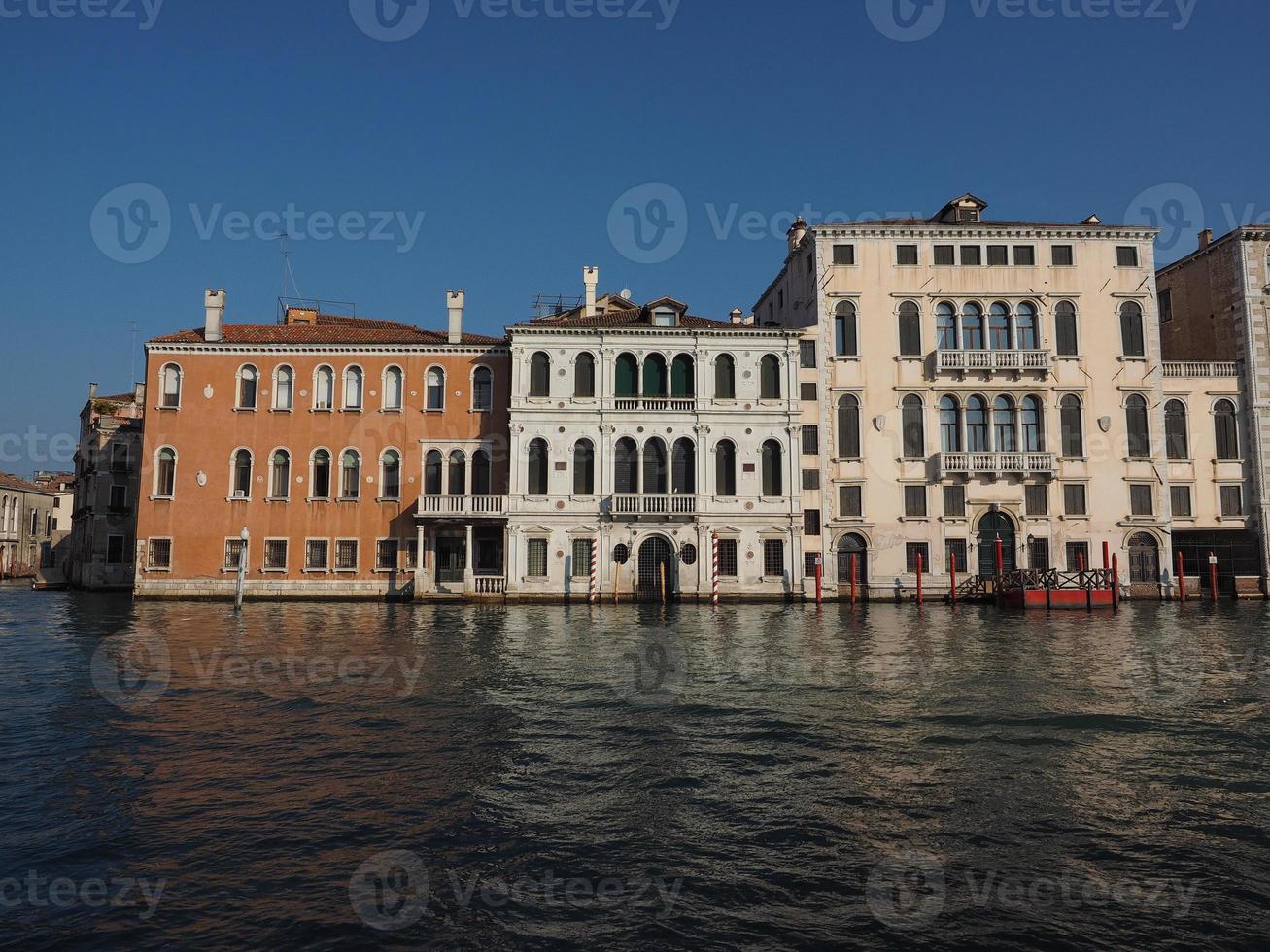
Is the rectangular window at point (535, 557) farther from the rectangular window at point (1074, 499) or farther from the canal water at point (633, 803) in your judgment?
the rectangular window at point (1074, 499)

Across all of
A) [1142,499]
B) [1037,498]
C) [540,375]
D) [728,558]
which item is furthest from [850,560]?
[540,375]

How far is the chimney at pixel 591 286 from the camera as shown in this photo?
119 ft

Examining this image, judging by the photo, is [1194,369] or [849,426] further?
[1194,369]

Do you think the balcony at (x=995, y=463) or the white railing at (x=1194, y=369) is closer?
the balcony at (x=995, y=463)

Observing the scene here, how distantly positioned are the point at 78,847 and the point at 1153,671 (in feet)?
52.1

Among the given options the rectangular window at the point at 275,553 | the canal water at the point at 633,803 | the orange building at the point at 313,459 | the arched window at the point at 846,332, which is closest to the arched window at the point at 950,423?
the arched window at the point at 846,332

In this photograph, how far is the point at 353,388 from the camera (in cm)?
3378

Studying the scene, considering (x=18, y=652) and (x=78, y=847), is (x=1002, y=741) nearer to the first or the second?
(x=78, y=847)

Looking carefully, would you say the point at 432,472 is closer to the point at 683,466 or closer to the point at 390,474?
the point at 390,474

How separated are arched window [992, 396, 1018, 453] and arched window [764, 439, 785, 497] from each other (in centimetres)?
855

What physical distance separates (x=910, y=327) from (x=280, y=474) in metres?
24.7

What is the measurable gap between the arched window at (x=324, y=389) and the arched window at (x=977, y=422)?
24.3 metres

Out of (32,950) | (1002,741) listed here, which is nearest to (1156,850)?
(1002,741)

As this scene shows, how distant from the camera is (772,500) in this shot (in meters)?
32.9
